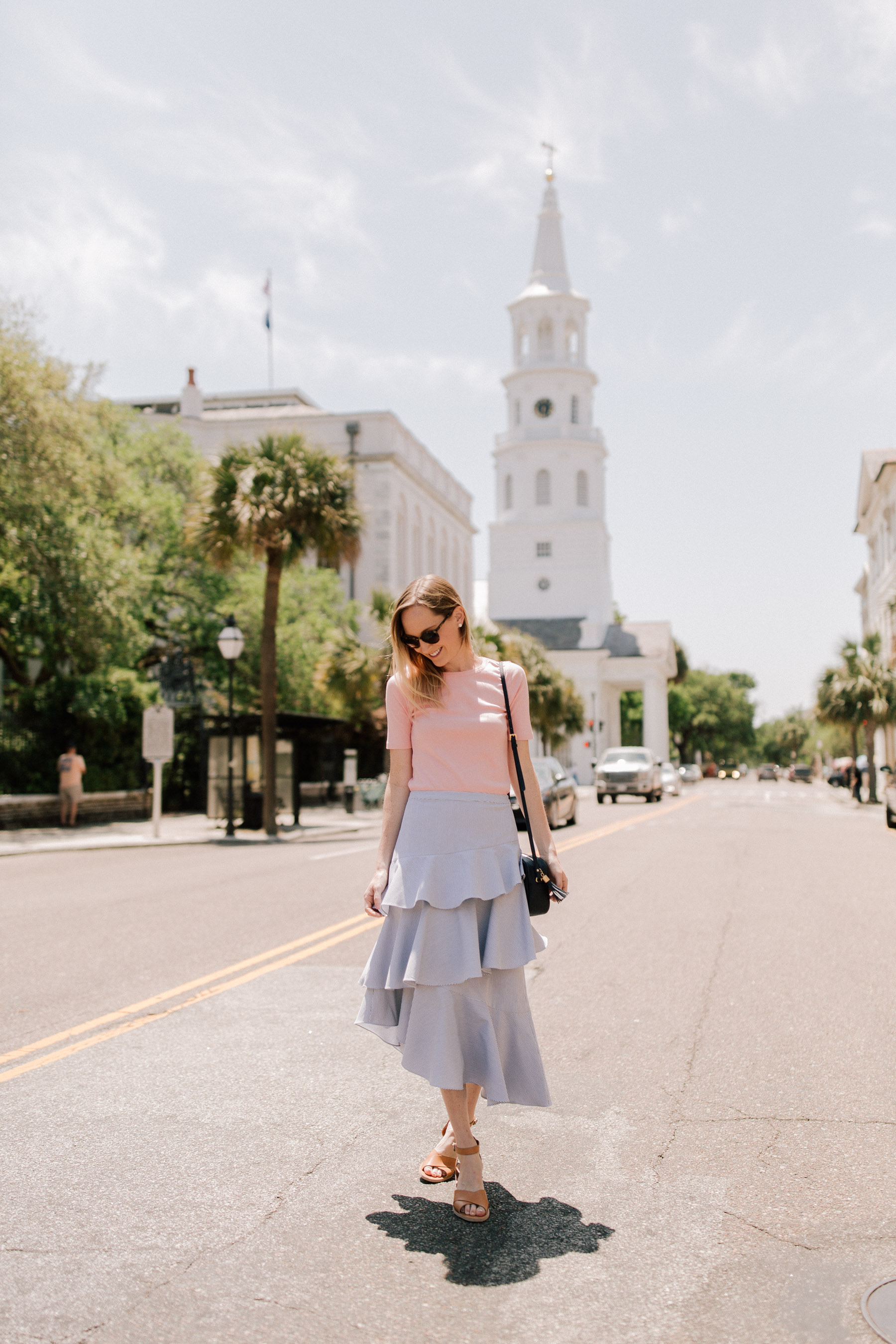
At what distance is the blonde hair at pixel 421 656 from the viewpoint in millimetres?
3738

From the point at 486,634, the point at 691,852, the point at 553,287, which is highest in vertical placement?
the point at 553,287

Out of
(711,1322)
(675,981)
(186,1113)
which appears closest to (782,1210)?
(711,1322)

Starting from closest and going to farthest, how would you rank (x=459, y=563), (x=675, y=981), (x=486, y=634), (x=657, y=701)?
(x=675, y=981) < (x=486, y=634) < (x=459, y=563) < (x=657, y=701)

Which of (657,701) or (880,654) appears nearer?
(880,654)

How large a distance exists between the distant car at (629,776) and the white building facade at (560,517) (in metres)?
32.0

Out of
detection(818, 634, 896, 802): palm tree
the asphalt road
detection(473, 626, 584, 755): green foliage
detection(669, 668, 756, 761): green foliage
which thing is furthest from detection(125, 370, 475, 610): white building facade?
detection(669, 668, 756, 761): green foliage

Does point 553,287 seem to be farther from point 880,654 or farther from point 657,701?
point 880,654

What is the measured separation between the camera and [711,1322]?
9.45ft

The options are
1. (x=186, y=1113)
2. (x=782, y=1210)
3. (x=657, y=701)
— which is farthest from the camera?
(x=657, y=701)

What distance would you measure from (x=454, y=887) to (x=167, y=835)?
64.8ft

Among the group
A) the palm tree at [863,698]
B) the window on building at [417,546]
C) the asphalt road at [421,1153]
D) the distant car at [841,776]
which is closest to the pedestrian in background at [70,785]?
the asphalt road at [421,1153]

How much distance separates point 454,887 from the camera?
11.8 ft

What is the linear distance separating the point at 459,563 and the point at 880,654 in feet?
98.1

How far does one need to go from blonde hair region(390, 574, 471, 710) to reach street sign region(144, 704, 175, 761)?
61.1 feet
